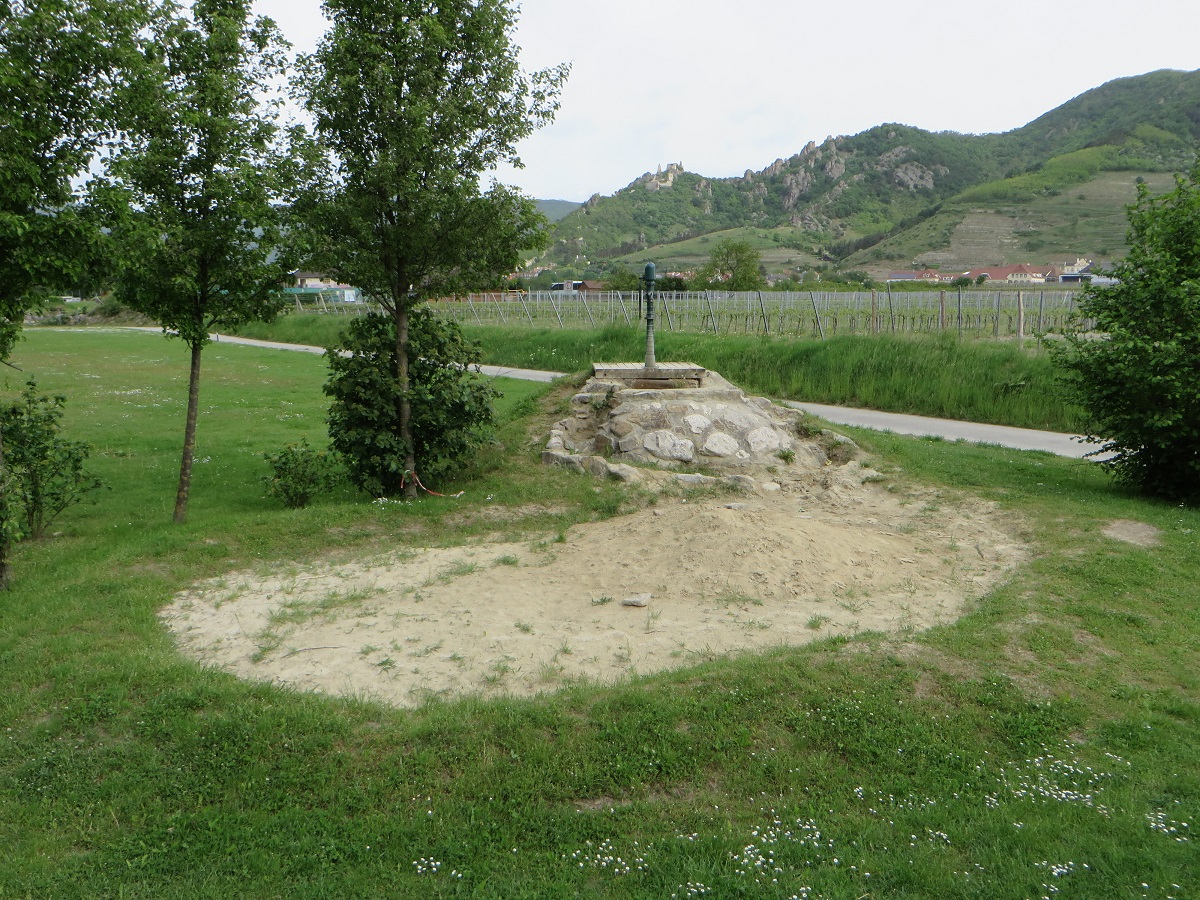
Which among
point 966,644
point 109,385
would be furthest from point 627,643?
point 109,385

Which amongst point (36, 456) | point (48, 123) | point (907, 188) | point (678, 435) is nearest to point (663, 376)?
point (678, 435)

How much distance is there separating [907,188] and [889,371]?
12681cm

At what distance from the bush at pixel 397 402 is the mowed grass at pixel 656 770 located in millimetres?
3404

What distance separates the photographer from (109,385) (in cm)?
2388

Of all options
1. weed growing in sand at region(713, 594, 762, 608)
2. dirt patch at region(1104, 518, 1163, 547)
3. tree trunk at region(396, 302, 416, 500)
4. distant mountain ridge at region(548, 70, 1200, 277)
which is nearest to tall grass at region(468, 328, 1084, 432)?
dirt patch at region(1104, 518, 1163, 547)

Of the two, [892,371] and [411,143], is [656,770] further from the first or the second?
[892,371]

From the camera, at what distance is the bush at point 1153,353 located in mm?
9352

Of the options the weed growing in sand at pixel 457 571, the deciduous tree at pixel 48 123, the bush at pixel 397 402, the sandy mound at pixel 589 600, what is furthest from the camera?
the bush at pixel 397 402

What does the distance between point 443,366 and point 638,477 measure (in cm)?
260

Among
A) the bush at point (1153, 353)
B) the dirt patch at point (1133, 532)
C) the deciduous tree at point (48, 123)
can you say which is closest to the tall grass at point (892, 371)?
the bush at point (1153, 353)

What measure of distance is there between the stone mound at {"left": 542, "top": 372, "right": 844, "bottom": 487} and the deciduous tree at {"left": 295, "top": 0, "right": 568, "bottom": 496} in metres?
2.41

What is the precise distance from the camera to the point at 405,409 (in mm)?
10180

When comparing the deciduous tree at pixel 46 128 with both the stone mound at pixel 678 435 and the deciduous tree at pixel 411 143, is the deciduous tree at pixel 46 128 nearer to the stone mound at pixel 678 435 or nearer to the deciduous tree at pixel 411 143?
the deciduous tree at pixel 411 143

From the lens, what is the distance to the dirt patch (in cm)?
809
